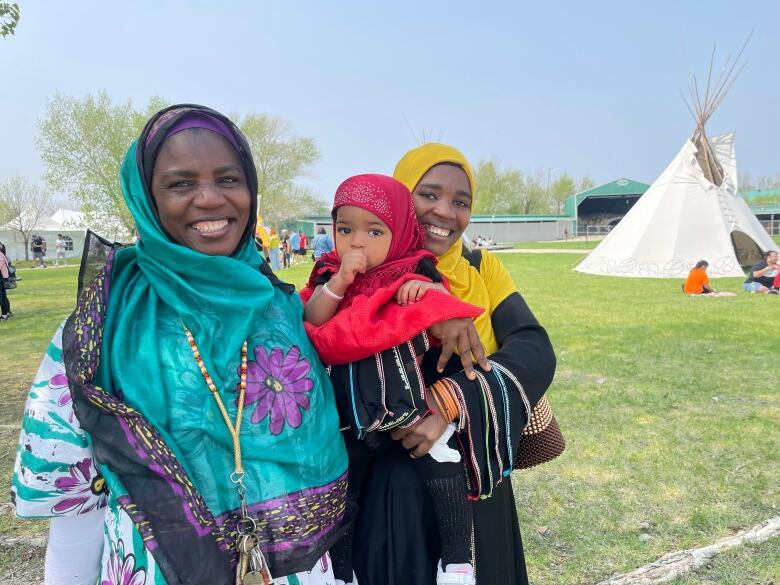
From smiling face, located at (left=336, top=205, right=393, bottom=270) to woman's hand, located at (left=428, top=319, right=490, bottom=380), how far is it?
0.30 meters

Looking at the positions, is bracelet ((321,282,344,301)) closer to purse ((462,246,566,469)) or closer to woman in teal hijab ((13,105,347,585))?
woman in teal hijab ((13,105,347,585))

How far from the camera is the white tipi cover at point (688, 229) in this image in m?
15.6

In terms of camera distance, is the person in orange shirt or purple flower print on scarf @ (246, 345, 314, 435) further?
the person in orange shirt

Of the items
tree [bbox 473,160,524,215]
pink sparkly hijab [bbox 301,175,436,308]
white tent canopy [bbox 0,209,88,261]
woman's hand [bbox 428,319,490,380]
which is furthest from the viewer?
tree [bbox 473,160,524,215]

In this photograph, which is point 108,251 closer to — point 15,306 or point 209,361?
point 209,361

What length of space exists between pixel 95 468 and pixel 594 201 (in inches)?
2293

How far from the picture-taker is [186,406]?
1182mm

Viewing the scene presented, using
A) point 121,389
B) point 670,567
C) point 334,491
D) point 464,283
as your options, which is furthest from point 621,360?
point 121,389

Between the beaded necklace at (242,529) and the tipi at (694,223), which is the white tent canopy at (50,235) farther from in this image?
the beaded necklace at (242,529)

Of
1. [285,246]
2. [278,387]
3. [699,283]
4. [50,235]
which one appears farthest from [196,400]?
[50,235]

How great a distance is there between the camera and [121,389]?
1.16 meters

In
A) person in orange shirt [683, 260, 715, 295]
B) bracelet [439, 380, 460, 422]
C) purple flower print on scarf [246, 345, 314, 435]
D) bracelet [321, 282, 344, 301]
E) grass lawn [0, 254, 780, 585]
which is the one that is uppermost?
bracelet [321, 282, 344, 301]

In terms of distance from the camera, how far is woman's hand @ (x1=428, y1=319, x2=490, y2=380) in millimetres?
1451

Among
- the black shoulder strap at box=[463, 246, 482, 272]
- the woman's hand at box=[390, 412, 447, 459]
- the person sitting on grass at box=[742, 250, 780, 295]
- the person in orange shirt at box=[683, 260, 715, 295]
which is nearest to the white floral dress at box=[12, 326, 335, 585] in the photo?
the woman's hand at box=[390, 412, 447, 459]
